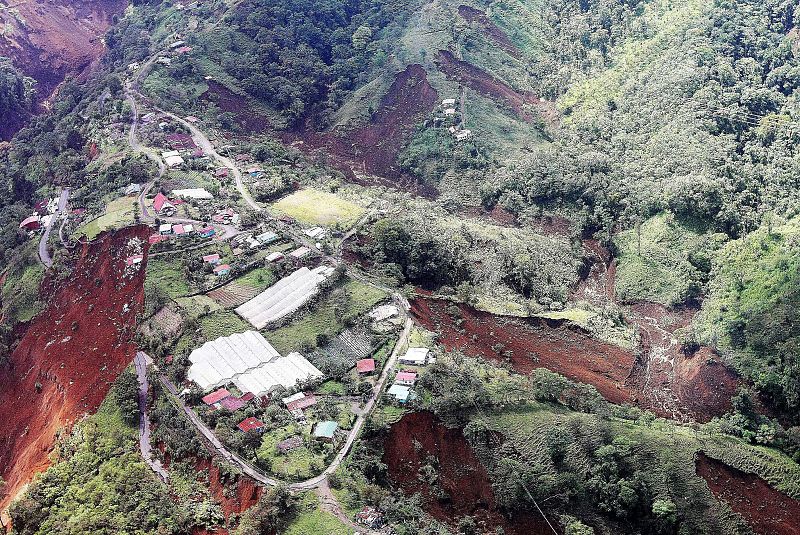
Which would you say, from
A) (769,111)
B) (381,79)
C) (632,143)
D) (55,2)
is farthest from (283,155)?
(55,2)

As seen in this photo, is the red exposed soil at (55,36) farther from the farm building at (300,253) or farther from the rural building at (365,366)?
the rural building at (365,366)

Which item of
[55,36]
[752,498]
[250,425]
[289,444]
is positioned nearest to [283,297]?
[250,425]

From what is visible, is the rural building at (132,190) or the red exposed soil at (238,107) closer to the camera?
the rural building at (132,190)

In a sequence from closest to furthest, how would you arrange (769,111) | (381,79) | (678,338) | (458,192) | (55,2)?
(678,338)
(769,111)
(458,192)
(381,79)
(55,2)

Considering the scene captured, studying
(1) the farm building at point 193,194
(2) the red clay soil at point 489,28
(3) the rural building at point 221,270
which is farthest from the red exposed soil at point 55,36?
(3) the rural building at point 221,270

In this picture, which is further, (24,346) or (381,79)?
(381,79)

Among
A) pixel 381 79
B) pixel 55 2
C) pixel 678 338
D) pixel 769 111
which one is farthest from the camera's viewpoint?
pixel 55 2

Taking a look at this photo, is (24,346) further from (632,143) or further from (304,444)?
(632,143)
